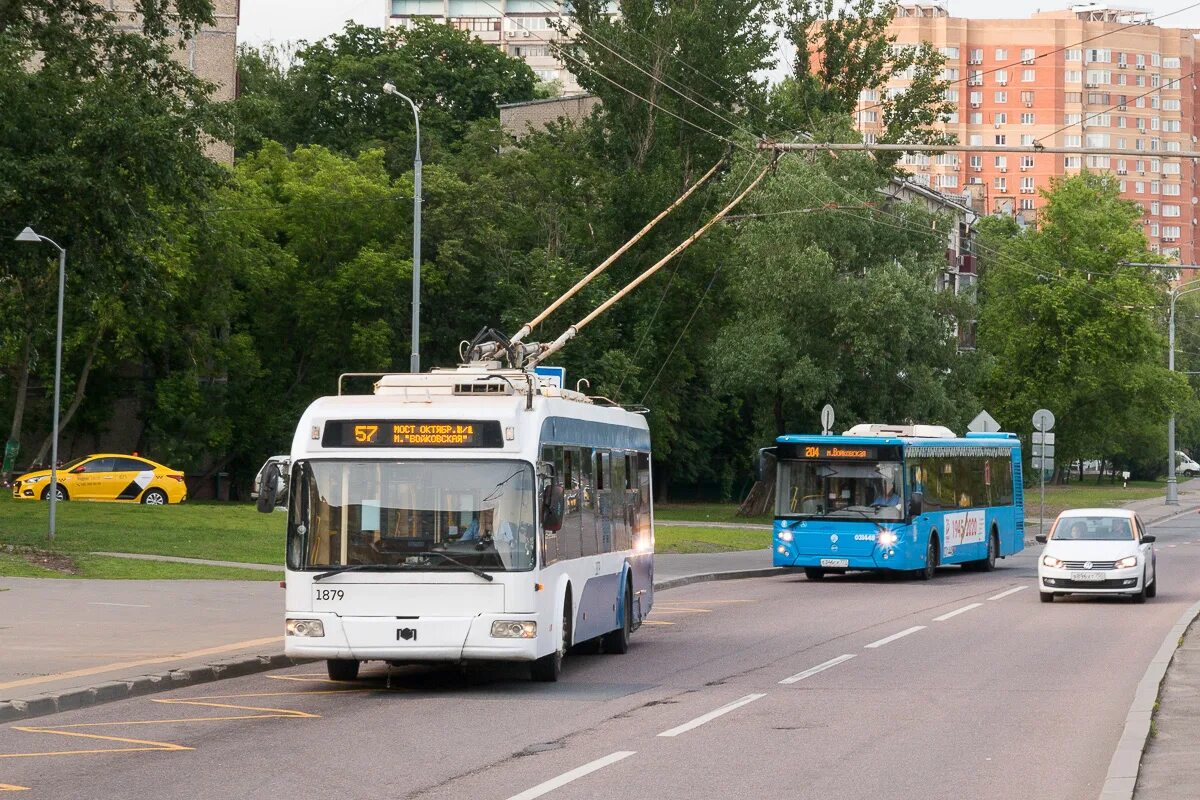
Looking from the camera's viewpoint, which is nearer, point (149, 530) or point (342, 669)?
point (342, 669)

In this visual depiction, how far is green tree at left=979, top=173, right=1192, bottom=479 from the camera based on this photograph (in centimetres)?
7525

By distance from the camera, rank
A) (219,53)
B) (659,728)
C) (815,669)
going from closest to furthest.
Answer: (659,728)
(815,669)
(219,53)

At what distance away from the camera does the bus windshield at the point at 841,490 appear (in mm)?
31344

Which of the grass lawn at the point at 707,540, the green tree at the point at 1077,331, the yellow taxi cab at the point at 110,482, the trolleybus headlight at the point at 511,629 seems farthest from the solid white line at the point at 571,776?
the green tree at the point at 1077,331

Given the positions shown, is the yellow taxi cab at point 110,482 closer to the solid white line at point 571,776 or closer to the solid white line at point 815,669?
the solid white line at point 815,669

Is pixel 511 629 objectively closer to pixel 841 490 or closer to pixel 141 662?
pixel 141 662

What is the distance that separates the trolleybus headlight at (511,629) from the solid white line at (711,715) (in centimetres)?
175

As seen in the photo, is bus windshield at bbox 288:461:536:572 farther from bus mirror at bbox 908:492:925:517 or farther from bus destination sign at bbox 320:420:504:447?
bus mirror at bbox 908:492:925:517

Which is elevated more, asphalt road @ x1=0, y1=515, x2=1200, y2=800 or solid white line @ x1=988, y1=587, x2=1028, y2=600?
asphalt road @ x1=0, y1=515, x2=1200, y2=800

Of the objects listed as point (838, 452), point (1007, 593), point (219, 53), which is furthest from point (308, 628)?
point (219, 53)

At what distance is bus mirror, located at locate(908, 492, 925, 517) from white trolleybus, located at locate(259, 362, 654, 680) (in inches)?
645

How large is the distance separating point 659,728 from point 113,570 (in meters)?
16.2

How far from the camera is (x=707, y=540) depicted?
1652 inches

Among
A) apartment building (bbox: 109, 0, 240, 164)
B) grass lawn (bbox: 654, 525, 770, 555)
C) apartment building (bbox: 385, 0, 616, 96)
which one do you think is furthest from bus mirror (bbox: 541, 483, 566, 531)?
apartment building (bbox: 385, 0, 616, 96)
